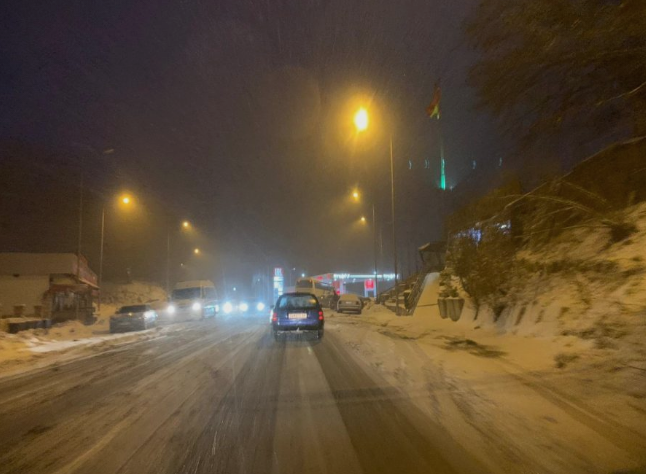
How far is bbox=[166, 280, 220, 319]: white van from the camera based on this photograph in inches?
1438

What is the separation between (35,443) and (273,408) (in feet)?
10.1

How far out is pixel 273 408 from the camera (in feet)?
25.5

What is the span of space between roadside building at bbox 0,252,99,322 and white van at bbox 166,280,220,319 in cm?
531

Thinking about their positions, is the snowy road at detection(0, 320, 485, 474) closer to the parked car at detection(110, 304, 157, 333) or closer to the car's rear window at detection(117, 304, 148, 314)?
the parked car at detection(110, 304, 157, 333)

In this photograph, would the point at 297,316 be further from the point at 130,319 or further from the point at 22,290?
the point at 22,290

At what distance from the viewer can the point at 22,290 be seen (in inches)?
1410

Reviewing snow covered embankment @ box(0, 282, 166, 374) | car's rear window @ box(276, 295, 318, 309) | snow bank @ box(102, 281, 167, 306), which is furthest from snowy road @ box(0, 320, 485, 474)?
snow bank @ box(102, 281, 167, 306)

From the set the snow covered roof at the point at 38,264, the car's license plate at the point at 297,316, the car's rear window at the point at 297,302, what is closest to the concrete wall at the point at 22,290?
the snow covered roof at the point at 38,264

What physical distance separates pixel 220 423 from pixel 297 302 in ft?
39.1

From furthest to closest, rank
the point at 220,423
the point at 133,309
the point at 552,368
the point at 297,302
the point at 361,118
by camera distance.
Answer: the point at 133,309
the point at 361,118
the point at 297,302
the point at 552,368
the point at 220,423

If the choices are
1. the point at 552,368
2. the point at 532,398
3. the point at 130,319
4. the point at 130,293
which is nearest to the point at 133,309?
the point at 130,319

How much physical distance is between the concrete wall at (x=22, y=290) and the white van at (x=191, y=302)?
850 centimetres

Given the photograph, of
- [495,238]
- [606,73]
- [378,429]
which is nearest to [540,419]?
[378,429]

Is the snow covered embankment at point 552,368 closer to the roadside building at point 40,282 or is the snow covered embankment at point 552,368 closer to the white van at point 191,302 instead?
the white van at point 191,302
